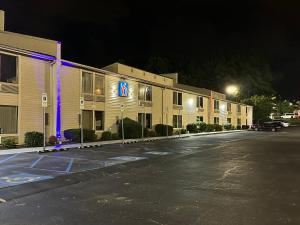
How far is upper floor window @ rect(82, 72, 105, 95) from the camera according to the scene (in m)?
26.7

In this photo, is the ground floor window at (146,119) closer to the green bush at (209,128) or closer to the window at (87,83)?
the window at (87,83)

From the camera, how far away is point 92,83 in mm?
27344

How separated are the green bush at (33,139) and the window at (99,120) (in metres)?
7.58

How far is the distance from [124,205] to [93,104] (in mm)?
20280

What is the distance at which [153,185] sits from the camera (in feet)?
32.5

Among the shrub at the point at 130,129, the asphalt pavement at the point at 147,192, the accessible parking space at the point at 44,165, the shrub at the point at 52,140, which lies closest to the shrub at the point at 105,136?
the shrub at the point at 130,129

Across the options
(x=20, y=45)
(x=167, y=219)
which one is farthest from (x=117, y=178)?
(x=20, y=45)

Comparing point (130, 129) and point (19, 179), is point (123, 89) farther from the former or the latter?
point (19, 179)

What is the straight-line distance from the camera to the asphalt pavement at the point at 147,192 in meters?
6.64

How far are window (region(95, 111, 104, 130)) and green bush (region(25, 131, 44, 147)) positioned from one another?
7.58 metres

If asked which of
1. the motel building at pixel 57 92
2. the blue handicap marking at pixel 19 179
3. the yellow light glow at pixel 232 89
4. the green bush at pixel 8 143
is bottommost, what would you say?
the blue handicap marking at pixel 19 179

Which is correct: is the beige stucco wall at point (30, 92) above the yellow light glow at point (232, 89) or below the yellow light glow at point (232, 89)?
below

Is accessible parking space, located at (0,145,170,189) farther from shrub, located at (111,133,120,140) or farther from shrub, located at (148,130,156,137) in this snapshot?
shrub, located at (148,130,156,137)

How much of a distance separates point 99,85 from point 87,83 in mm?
1568
